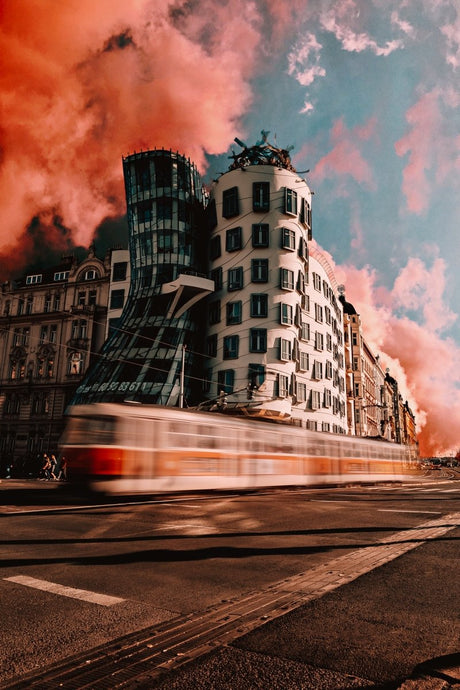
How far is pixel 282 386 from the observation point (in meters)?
43.9

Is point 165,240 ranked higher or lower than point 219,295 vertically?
higher

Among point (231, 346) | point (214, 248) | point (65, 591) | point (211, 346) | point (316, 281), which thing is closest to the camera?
point (65, 591)

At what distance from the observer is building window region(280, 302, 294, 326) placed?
45.0 meters

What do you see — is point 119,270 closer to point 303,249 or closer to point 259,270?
point 259,270

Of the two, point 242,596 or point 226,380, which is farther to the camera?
point 226,380

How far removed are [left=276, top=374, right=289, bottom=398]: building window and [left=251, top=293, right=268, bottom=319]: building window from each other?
586 cm

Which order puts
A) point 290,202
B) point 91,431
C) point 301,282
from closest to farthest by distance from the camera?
1. point 91,431
2. point 290,202
3. point 301,282

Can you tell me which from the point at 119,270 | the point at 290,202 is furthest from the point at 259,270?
the point at 119,270

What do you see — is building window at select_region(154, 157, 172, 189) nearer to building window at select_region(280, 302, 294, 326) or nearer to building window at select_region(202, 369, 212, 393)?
building window at select_region(280, 302, 294, 326)

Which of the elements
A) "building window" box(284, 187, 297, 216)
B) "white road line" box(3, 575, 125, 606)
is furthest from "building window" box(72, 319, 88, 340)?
"white road line" box(3, 575, 125, 606)

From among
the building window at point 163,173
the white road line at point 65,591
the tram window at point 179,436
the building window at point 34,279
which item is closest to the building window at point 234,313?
the building window at point 163,173

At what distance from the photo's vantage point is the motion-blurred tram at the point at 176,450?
51.0 feet

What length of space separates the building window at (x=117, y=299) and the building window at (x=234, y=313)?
13105mm

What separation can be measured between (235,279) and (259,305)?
12.1 ft
